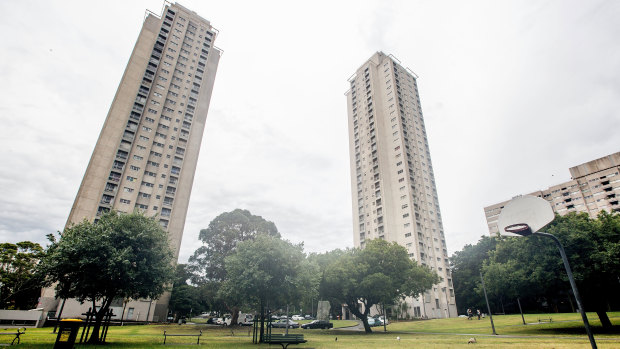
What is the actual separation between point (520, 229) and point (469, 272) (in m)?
77.1

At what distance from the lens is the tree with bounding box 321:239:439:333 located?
33.4 m

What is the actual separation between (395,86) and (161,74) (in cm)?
6747

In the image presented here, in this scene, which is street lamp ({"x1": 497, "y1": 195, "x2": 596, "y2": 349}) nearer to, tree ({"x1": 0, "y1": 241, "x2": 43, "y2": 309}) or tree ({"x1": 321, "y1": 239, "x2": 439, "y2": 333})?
tree ({"x1": 321, "y1": 239, "x2": 439, "y2": 333})

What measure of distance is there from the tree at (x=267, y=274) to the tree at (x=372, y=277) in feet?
40.3

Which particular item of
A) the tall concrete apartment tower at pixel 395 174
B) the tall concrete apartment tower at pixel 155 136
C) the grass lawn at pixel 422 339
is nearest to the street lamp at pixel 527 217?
the grass lawn at pixel 422 339

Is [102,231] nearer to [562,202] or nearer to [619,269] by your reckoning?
[619,269]

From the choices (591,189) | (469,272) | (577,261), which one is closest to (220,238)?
(577,261)

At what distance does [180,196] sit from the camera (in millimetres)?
61406

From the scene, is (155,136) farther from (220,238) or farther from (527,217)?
(527,217)

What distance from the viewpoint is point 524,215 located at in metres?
7.47

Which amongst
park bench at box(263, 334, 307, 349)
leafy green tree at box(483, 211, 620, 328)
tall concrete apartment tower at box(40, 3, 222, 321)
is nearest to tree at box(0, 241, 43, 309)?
tall concrete apartment tower at box(40, 3, 222, 321)

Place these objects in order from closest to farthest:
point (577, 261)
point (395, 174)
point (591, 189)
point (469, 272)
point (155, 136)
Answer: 1. point (577, 261)
2. point (155, 136)
3. point (469, 272)
4. point (395, 174)
5. point (591, 189)

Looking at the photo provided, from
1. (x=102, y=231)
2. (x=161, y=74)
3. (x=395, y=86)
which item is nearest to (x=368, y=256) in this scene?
(x=102, y=231)

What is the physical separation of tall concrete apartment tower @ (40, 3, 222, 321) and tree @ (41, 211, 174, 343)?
27.8m
